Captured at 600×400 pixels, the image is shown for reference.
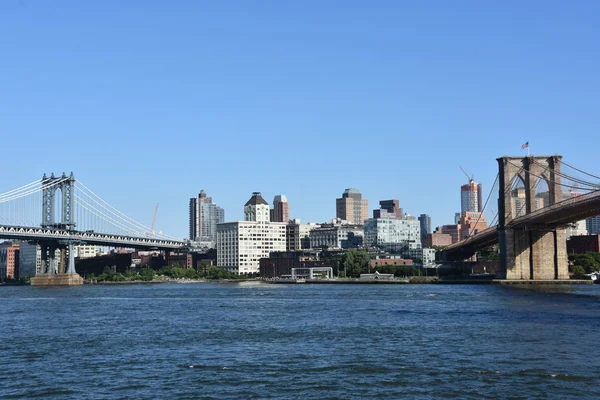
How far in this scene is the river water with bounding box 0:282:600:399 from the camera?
20609mm

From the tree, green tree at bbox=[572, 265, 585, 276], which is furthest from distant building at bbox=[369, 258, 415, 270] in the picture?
green tree at bbox=[572, 265, 585, 276]

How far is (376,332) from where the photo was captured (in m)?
33.2

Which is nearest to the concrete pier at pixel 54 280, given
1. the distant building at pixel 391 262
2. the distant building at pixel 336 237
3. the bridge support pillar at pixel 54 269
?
the bridge support pillar at pixel 54 269

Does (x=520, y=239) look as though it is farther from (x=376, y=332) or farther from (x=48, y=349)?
(x=48, y=349)

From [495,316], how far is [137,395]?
2392 centimetres

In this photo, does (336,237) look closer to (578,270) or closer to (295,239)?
(295,239)

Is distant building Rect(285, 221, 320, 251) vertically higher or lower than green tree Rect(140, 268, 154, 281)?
higher

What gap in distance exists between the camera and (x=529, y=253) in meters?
81.3

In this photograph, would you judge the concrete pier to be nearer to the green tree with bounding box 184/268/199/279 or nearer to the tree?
the green tree with bounding box 184/268/199/279

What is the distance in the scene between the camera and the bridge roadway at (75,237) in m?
102

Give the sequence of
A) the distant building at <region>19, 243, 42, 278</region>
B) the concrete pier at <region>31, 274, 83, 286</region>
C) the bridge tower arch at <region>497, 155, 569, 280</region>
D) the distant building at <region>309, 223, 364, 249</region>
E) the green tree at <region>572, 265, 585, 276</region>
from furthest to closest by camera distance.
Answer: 1. the distant building at <region>19, 243, 42, 278</region>
2. the distant building at <region>309, 223, 364, 249</region>
3. the concrete pier at <region>31, 274, 83, 286</region>
4. the green tree at <region>572, 265, 585, 276</region>
5. the bridge tower arch at <region>497, 155, 569, 280</region>

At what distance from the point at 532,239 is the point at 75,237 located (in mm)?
58476

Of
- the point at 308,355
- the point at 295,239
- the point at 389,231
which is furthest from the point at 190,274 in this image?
the point at 308,355

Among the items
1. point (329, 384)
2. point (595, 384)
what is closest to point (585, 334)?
point (595, 384)
